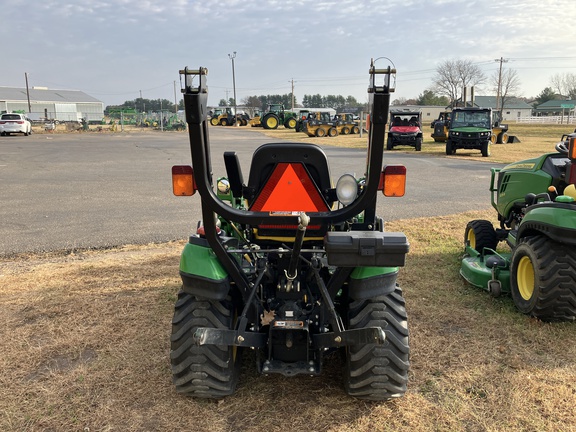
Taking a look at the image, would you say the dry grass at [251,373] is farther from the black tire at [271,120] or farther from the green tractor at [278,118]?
the black tire at [271,120]

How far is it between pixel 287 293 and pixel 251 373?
0.77 meters

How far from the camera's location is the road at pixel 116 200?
7.07 metres

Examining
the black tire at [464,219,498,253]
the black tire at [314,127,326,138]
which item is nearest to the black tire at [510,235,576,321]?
the black tire at [464,219,498,253]

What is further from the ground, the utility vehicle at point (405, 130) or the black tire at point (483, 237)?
the utility vehicle at point (405, 130)

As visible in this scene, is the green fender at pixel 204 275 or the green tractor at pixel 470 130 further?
the green tractor at pixel 470 130

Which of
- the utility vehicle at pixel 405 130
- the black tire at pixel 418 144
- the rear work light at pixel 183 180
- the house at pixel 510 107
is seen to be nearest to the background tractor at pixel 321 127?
the utility vehicle at pixel 405 130

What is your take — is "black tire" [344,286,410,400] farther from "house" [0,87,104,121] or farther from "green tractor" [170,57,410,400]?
"house" [0,87,104,121]

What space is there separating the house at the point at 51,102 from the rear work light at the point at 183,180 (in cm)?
8621

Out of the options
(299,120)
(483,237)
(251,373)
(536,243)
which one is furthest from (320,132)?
(251,373)

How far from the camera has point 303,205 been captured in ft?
9.61

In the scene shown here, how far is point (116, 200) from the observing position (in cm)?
980

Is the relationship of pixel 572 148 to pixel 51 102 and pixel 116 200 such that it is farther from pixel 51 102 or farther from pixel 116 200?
pixel 51 102

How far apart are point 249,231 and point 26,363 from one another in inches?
75.1

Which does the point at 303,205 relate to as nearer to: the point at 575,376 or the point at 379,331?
the point at 379,331
